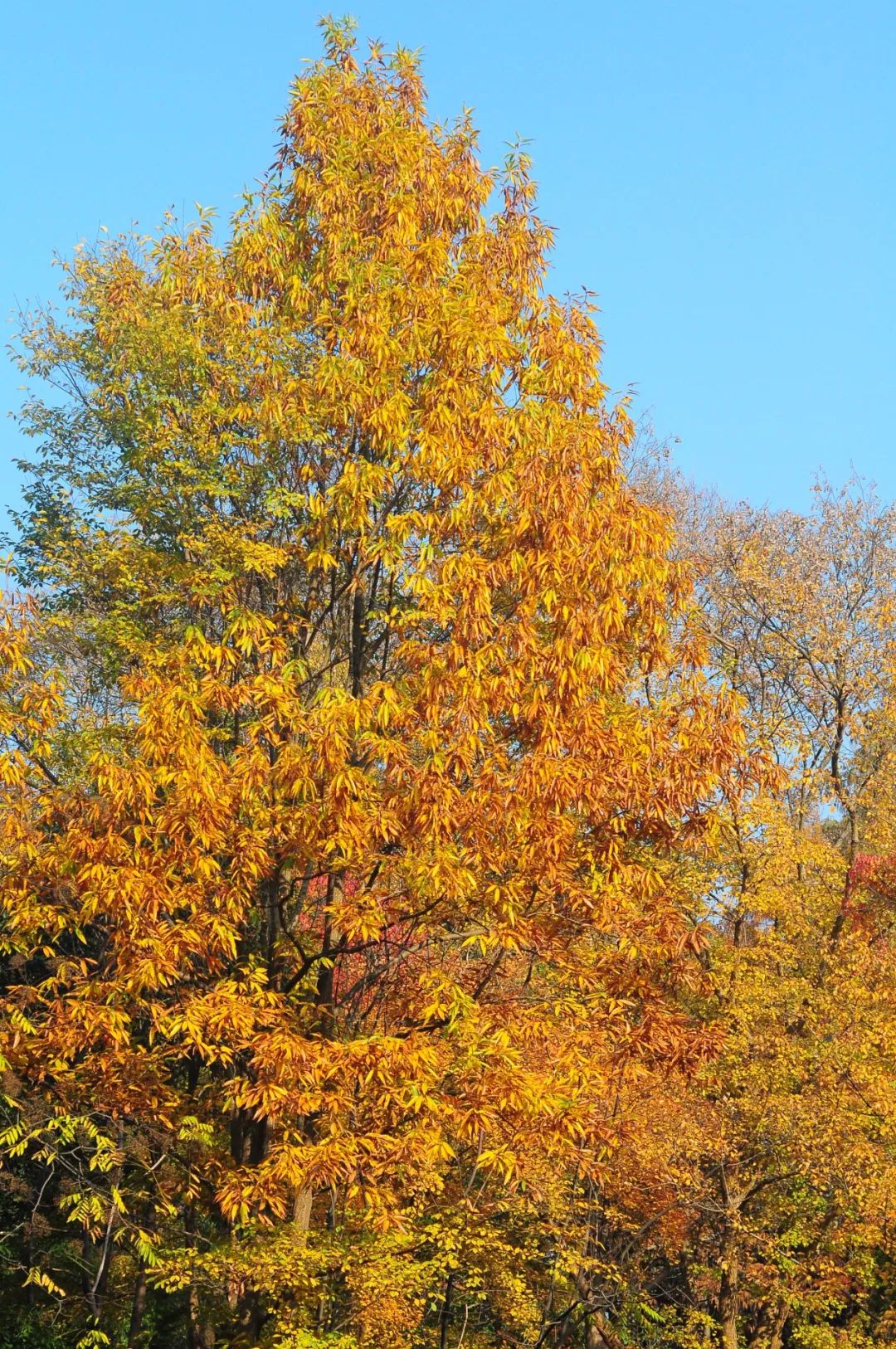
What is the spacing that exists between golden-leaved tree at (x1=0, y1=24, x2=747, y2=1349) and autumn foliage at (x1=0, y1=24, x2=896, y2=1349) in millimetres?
42

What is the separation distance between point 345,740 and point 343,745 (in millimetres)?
259

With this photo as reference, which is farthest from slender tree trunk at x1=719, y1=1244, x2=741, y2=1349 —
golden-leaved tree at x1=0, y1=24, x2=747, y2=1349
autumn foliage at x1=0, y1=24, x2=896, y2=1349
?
golden-leaved tree at x1=0, y1=24, x2=747, y2=1349

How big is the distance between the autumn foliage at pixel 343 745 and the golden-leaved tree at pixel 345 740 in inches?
1.7

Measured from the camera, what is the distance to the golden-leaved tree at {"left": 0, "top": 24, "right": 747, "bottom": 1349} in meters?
8.88

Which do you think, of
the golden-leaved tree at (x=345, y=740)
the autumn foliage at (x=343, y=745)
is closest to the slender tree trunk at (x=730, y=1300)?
the autumn foliage at (x=343, y=745)

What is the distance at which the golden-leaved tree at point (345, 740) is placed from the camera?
888 centimetres

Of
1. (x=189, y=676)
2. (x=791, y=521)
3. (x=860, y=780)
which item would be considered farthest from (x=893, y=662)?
(x=189, y=676)

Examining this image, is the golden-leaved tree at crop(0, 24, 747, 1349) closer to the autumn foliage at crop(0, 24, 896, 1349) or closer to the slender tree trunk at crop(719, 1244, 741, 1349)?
the autumn foliage at crop(0, 24, 896, 1349)

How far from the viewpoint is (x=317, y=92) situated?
11539 millimetres

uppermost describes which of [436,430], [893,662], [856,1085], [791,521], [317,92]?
[791,521]

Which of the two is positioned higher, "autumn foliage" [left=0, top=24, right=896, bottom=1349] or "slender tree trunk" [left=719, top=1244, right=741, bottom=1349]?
"autumn foliage" [left=0, top=24, right=896, bottom=1349]

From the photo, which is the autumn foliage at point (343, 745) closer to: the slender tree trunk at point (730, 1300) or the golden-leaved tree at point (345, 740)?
the golden-leaved tree at point (345, 740)

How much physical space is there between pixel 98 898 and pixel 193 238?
22.9 feet

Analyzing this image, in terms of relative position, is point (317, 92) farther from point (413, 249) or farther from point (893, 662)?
point (893, 662)
